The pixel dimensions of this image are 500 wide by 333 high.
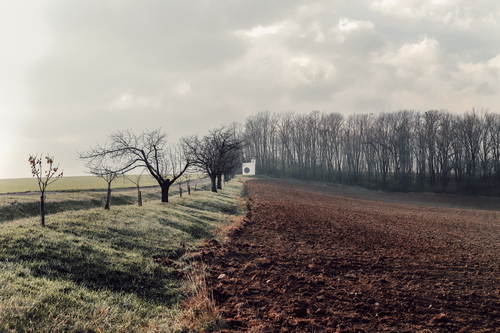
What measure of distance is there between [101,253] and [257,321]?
4645mm

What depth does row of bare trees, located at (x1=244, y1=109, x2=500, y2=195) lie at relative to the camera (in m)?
55.7

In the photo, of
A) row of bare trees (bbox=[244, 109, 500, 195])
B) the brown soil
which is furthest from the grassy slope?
row of bare trees (bbox=[244, 109, 500, 195])

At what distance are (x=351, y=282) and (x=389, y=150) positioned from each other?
62287 millimetres

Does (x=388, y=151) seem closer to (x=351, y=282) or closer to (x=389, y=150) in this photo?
(x=389, y=150)

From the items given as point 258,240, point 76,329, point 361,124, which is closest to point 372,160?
point 361,124

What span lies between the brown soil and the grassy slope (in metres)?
1.23

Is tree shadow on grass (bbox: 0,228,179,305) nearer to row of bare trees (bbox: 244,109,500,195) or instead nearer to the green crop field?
the green crop field

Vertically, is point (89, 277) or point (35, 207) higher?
point (35, 207)

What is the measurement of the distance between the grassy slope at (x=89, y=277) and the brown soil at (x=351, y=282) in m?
1.23

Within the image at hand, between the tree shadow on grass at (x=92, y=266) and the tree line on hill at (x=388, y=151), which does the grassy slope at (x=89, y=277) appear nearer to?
the tree shadow on grass at (x=92, y=266)

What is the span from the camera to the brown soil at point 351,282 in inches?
214

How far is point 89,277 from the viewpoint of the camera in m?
6.34

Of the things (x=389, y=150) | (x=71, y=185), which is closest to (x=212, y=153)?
(x=71, y=185)

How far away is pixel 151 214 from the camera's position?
13695mm
